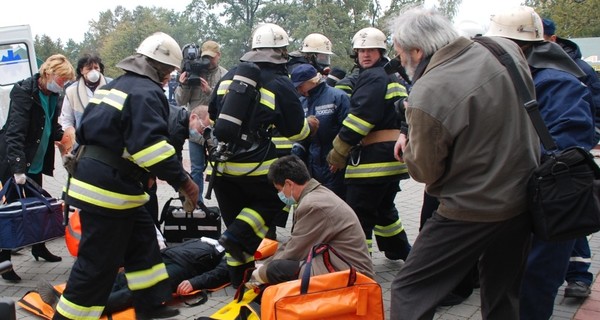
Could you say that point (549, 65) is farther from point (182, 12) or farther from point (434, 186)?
point (182, 12)

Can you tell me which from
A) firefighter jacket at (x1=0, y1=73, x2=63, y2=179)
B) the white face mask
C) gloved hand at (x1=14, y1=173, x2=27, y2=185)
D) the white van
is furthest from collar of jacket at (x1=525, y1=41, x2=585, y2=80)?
the white van

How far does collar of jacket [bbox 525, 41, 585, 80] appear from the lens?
3306mm

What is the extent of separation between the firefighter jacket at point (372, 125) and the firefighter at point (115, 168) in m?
1.49

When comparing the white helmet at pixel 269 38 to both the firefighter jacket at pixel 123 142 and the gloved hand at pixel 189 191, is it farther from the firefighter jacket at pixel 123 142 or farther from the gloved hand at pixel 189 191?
the gloved hand at pixel 189 191

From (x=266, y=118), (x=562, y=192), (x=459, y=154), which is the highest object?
(x=459, y=154)

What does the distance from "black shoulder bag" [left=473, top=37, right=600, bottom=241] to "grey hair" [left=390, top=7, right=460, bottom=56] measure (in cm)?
41

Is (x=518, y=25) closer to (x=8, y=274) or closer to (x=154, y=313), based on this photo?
(x=154, y=313)

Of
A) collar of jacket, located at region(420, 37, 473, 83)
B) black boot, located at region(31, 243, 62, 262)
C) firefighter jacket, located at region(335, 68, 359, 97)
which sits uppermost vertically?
collar of jacket, located at region(420, 37, 473, 83)

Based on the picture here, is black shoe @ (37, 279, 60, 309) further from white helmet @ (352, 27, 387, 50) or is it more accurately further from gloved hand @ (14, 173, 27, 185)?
white helmet @ (352, 27, 387, 50)

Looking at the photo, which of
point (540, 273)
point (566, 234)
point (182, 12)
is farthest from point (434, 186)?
point (182, 12)

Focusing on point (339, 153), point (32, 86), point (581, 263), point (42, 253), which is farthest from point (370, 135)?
point (42, 253)

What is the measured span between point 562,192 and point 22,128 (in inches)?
173

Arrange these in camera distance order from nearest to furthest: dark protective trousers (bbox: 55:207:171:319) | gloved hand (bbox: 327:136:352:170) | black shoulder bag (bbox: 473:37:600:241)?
black shoulder bag (bbox: 473:37:600:241), dark protective trousers (bbox: 55:207:171:319), gloved hand (bbox: 327:136:352:170)

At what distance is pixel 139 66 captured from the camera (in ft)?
12.0
